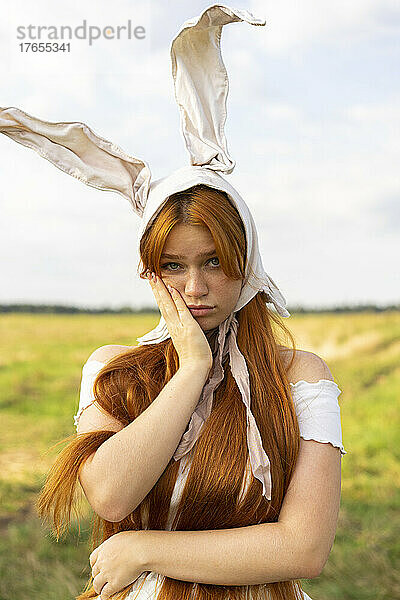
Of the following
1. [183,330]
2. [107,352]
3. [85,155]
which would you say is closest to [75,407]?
[107,352]

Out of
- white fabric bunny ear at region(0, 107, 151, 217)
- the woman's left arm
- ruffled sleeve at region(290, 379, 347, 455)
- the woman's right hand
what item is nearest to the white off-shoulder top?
ruffled sleeve at region(290, 379, 347, 455)

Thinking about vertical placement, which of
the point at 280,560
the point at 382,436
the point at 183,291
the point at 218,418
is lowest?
the point at 382,436

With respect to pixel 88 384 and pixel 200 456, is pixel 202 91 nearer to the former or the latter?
pixel 88 384

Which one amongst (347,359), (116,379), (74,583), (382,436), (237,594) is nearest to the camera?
(237,594)

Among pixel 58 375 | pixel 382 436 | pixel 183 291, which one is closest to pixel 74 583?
pixel 58 375

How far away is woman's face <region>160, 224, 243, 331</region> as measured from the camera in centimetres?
167

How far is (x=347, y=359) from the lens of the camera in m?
6.98

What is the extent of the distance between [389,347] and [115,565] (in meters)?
5.79

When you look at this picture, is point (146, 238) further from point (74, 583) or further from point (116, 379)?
point (74, 583)

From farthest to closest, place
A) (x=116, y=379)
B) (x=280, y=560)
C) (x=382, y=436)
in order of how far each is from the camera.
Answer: (x=382, y=436) < (x=116, y=379) < (x=280, y=560)

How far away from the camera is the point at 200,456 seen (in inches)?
67.5

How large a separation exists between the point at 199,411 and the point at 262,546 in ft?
1.20

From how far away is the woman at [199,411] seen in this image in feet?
5.24

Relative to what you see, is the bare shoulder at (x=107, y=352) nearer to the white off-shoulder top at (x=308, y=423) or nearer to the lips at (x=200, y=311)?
the white off-shoulder top at (x=308, y=423)
